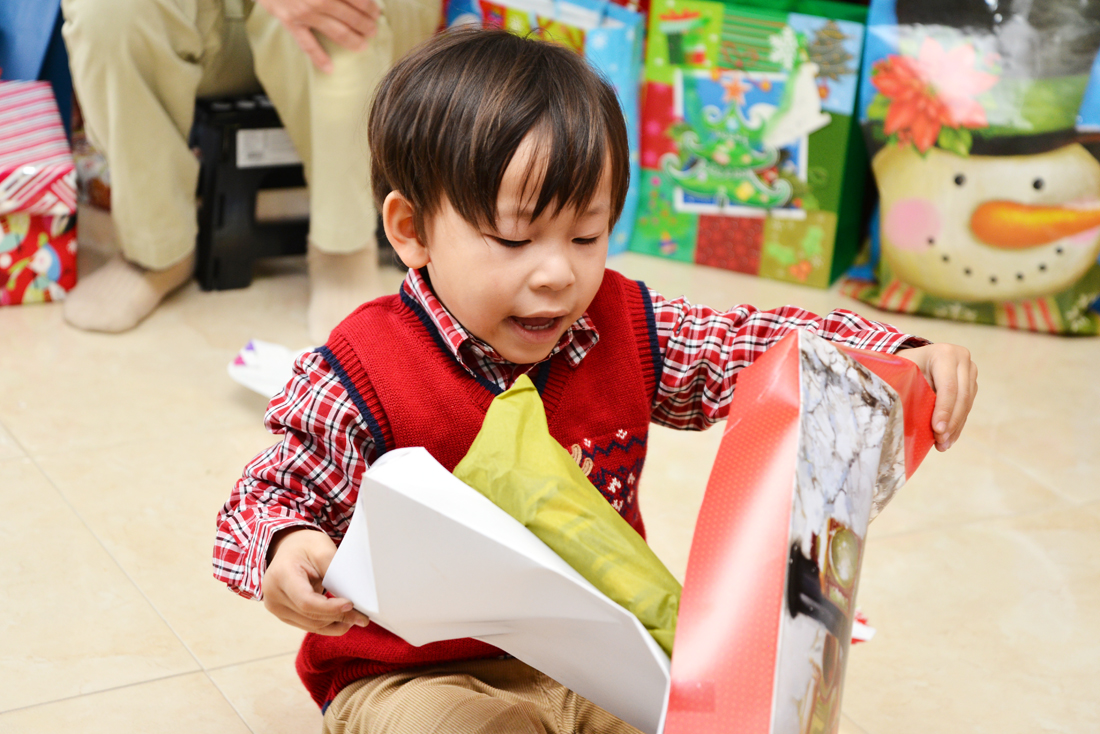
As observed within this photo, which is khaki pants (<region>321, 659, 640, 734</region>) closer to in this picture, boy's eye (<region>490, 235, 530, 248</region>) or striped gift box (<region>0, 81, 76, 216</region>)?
boy's eye (<region>490, 235, 530, 248</region>)

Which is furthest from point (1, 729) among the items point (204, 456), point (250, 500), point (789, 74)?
point (789, 74)

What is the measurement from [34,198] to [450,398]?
1072mm

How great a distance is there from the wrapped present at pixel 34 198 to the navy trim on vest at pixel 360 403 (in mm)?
1023

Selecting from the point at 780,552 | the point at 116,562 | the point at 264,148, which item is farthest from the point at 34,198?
the point at 780,552

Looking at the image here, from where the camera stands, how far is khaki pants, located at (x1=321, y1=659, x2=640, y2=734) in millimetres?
662

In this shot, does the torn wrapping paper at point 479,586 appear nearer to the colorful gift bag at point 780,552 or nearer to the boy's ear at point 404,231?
the colorful gift bag at point 780,552

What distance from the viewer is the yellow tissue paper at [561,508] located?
508 mm

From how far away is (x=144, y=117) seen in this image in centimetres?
152

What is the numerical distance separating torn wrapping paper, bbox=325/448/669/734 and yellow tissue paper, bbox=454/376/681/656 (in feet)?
0.04

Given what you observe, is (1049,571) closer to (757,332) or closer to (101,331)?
(757,332)

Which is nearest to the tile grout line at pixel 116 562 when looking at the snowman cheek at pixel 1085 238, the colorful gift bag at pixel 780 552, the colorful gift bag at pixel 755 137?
the colorful gift bag at pixel 780 552

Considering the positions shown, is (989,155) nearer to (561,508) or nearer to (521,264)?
(521,264)

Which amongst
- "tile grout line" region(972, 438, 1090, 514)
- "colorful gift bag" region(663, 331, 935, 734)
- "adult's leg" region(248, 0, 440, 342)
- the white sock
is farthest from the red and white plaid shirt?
the white sock

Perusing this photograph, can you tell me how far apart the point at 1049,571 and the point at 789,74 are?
0.88 metres
